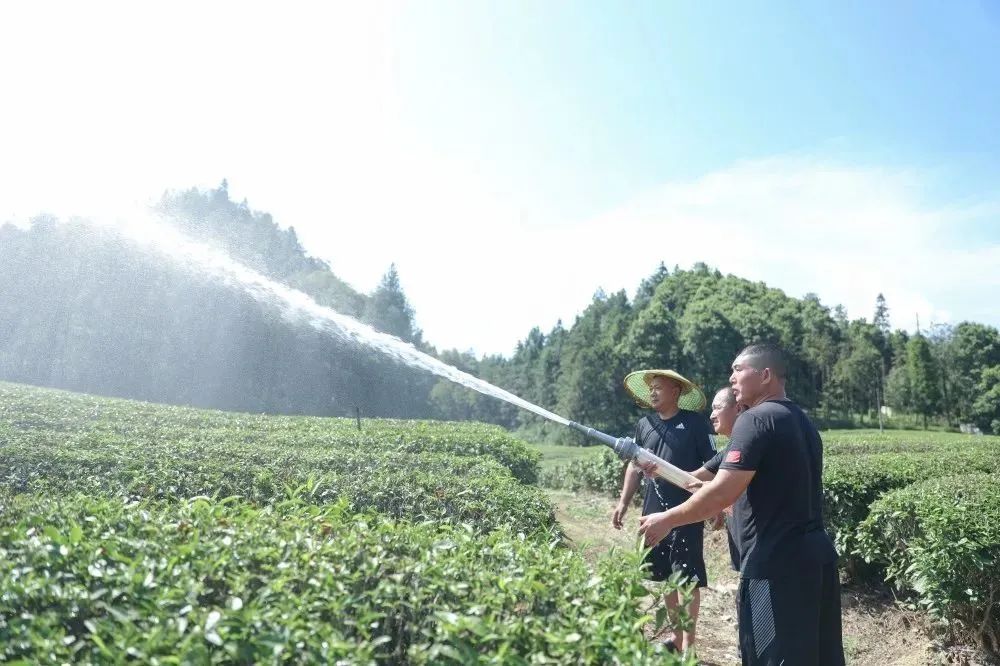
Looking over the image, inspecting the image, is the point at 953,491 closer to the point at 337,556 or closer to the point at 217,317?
the point at 337,556

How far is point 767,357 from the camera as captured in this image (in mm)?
3893

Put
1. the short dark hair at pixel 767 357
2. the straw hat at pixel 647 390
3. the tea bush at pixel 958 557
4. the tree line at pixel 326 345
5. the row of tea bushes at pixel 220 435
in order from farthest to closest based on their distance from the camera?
the tree line at pixel 326 345 → the row of tea bushes at pixel 220 435 → the straw hat at pixel 647 390 → the tea bush at pixel 958 557 → the short dark hair at pixel 767 357

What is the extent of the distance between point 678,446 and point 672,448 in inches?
1.9

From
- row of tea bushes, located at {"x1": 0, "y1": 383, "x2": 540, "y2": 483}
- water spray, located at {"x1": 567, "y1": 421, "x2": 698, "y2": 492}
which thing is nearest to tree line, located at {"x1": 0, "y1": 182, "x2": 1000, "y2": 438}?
row of tea bushes, located at {"x1": 0, "y1": 383, "x2": 540, "y2": 483}

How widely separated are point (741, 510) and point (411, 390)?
170 ft

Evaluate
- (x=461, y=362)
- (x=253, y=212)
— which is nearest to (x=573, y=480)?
(x=253, y=212)

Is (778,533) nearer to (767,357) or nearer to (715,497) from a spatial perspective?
(715,497)

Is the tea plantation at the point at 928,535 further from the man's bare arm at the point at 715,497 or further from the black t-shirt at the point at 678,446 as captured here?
the man's bare arm at the point at 715,497

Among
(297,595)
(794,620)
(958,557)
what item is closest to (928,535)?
(958,557)

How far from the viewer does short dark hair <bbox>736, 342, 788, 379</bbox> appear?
12.7ft

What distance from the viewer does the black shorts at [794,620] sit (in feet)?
11.3

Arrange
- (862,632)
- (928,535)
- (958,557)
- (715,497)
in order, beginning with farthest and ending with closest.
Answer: (862,632) < (928,535) < (958,557) < (715,497)

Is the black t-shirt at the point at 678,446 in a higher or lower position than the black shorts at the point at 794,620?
higher

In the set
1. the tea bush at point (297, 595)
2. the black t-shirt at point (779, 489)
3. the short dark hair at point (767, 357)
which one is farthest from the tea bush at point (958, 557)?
the tea bush at point (297, 595)
